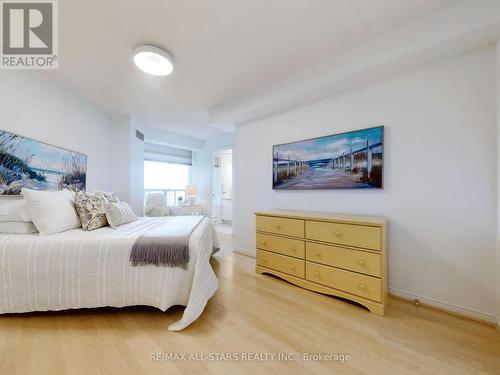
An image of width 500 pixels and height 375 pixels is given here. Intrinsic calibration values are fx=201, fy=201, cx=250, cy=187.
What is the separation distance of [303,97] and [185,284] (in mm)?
2327

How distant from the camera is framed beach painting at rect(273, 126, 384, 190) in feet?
6.74

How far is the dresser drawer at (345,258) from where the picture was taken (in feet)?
5.61

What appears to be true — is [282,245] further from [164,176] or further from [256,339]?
[164,176]

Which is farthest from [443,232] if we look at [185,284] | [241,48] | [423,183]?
[241,48]

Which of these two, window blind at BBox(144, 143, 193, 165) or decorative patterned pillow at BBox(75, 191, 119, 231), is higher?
window blind at BBox(144, 143, 193, 165)

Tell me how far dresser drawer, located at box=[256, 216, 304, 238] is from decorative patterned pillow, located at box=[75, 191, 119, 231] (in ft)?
5.61

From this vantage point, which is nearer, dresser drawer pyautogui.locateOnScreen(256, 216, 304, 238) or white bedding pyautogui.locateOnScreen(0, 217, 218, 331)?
white bedding pyautogui.locateOnScreen(0, 217, 218, 331)

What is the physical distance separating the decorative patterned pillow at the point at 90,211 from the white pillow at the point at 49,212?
0.08 meters

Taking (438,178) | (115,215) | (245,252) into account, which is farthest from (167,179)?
(438,178)

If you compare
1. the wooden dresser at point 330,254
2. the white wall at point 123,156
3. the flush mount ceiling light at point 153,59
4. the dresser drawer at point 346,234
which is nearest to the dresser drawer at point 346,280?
the wooden dresser at point 330,254

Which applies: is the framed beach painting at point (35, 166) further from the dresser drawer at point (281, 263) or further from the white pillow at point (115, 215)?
the dresser drawer at point (281, 263)

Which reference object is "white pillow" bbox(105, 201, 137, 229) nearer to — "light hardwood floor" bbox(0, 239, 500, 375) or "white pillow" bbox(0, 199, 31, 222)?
"white pillow" bbox(0, 199, 31, 222)

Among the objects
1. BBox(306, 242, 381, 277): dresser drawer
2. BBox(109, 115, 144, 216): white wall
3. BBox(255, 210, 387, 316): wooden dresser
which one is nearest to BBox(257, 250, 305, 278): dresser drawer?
BBox(255, 210, 387, 316): wooden dresser

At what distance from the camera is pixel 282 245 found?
7.61 ft
